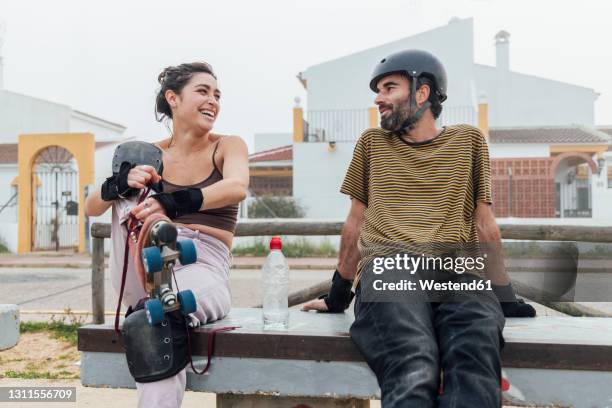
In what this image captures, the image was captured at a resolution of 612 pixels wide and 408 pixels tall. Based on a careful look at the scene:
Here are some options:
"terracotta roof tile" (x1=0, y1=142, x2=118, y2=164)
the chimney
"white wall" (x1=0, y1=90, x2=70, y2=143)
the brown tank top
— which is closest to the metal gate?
"terracotta roof tile" (x1=0, y1=142, x2=118, y2=164)

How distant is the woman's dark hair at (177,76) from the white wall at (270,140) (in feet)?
97.9

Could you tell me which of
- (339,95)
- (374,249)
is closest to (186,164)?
(374,249)

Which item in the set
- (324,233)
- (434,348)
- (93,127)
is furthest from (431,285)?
(93,127)

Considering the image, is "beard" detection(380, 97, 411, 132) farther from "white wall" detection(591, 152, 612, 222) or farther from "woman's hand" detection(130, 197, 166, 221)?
"white wall" detection(591, 152, 612, 222)

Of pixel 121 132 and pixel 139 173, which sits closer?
pixel 139 173

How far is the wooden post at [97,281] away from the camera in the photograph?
5301 millimetres

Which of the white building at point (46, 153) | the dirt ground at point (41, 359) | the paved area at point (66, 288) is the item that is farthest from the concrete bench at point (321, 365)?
the white building at point (46, 153)

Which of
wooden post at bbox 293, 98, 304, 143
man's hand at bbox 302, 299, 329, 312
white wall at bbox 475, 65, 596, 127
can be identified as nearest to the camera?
man's hand at bbox 302, 299, 329, 312

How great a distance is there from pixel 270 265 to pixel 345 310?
47 cm

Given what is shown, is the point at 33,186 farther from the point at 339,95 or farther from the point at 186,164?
the point at 186,164

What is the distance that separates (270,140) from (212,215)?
3040cm

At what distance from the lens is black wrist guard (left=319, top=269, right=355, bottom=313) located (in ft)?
8.41

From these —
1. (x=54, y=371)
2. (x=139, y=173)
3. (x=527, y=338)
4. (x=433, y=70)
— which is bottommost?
(x=54, y=371)

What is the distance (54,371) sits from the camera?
183 inches
